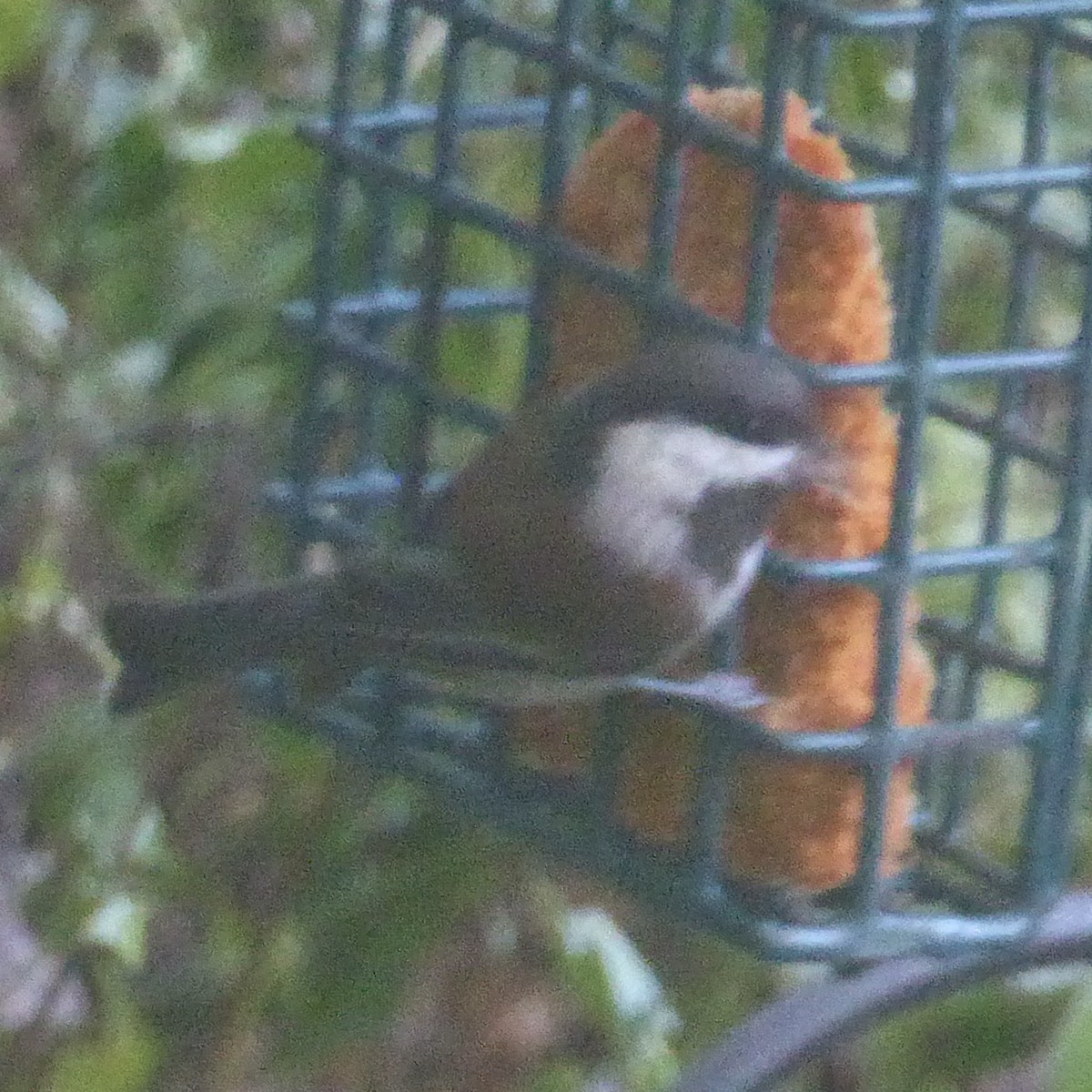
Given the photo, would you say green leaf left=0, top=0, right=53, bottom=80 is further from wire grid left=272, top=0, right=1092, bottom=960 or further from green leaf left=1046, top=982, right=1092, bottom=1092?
green leaf left=1046, top=982, right=1092, bottom=1092

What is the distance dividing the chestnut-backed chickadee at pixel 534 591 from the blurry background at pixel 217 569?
0.15 metres

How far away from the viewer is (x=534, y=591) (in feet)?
3.12

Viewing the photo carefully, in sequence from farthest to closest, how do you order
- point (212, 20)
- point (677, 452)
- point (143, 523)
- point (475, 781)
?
point (212, 20) < point (143, 523) < point (475, 781) < point (677, 452)

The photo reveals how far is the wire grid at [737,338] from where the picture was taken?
87cm

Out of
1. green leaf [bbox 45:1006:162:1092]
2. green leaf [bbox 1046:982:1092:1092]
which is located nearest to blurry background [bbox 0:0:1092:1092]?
green leaf [bbox 45:1006:162:1092]

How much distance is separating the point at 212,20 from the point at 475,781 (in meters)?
0.48

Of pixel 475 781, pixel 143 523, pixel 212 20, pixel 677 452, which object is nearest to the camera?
pixel 677 452

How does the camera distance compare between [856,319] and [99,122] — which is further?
[99,122]

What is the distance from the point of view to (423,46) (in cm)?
121

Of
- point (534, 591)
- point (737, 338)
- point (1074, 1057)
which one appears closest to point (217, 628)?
point (534, 591)

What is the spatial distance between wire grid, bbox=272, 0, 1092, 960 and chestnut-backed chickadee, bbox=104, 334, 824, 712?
4cm

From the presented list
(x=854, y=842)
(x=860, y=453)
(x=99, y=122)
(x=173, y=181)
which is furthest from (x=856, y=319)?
(x=99, y=122)

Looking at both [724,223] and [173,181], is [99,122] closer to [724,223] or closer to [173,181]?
[173,181]

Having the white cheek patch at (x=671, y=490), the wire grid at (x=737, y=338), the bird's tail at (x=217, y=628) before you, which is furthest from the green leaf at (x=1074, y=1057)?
the bird's tail at (x=217, y=628)
